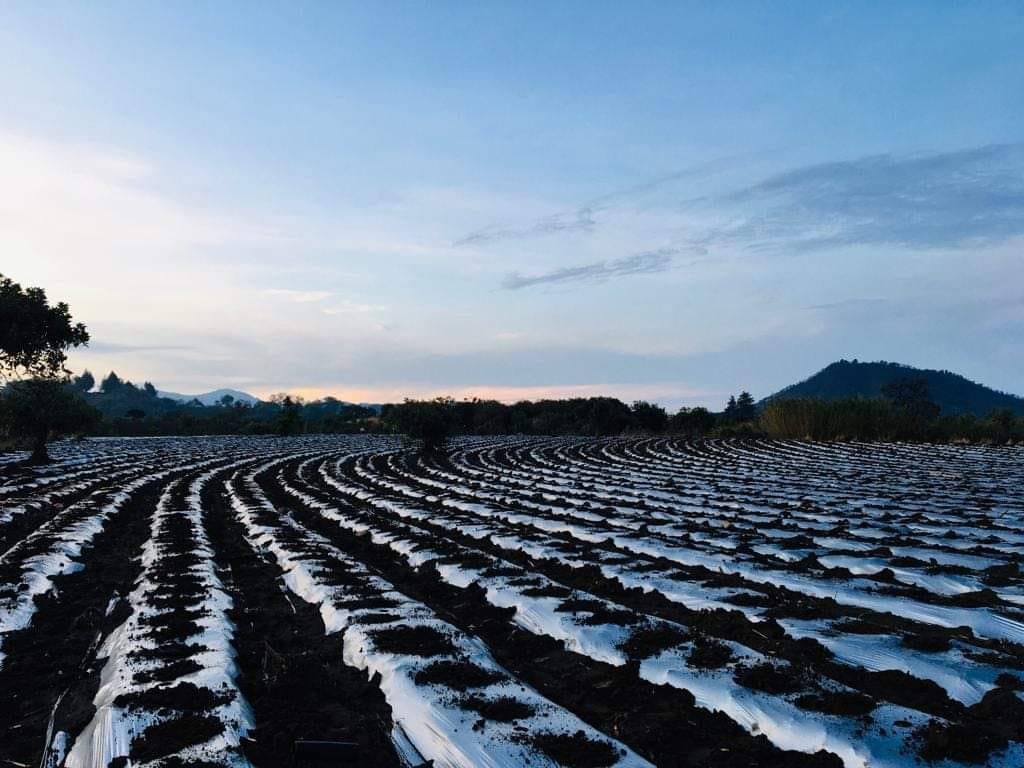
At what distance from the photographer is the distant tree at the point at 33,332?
1471 centimetres

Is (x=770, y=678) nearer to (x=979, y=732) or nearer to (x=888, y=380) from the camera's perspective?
(x=979, y=732)

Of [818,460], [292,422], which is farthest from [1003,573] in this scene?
[292,422]

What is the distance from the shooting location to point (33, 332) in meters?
15.3

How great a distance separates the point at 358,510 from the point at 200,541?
3.75 metres

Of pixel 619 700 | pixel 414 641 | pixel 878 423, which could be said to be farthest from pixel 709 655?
pixel 878 423

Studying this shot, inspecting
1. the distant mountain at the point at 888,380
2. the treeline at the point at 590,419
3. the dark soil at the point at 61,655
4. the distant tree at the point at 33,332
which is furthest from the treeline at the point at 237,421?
the distant mountain at the point at 888,380

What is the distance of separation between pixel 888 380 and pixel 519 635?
349ft

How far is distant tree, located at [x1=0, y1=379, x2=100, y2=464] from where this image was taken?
20.8m

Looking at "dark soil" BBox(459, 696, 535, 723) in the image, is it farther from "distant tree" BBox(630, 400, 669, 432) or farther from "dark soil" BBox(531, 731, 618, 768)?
"distant tree" BBox(630, 400, 669, 432)

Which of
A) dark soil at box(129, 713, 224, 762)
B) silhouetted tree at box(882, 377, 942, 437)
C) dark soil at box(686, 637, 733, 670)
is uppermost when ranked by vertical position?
silhouetted tree at box(882, 377, 942, 437)

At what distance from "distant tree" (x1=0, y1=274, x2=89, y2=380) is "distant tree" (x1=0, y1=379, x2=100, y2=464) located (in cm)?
524

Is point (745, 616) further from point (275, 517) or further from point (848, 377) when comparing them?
point (848, 377)

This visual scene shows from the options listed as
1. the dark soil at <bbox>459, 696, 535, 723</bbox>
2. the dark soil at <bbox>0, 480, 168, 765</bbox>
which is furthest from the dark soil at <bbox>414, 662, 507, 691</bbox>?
the dark soil at <bbox>0, 480, 168, 765</bbox>

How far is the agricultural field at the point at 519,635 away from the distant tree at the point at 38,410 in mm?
10211
